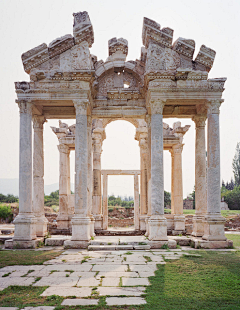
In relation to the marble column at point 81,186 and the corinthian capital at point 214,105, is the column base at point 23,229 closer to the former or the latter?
the marble column at point 81,186

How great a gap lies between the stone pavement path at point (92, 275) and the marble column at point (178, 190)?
830 centimetres

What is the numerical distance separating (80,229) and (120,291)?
6.17 m

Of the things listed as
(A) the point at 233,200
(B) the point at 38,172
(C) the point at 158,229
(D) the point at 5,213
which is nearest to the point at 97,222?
(B) the point at 38,172

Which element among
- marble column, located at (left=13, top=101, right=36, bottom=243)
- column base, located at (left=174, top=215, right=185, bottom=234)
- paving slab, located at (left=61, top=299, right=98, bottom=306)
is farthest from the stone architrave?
column base, located at (left=174, top=215, right=185, bottom=234)

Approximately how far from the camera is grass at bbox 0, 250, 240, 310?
5215 millimetres

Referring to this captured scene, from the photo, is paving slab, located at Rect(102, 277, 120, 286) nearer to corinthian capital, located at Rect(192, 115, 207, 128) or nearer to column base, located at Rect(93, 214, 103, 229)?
corinthian capital, located at Rect(192, 115, 207, 128)

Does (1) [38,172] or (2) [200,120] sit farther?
(2) [200,120]

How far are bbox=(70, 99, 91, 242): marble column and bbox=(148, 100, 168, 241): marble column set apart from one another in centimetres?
256

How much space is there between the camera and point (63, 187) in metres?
20.0

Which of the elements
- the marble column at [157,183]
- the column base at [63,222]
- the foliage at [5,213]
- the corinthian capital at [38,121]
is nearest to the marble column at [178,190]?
the marble column at [157,183]

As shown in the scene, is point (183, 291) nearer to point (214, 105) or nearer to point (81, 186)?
point (81, 186)

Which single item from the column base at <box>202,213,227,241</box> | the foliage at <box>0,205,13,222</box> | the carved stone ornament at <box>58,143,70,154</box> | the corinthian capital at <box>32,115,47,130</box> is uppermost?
the corinthian capital at <box>32,115,47,130</box>

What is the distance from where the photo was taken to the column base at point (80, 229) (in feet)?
39.1

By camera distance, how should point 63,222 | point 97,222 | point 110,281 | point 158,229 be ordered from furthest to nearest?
point 63,222 → point 97,222 → point 158,229 → point 110,281
